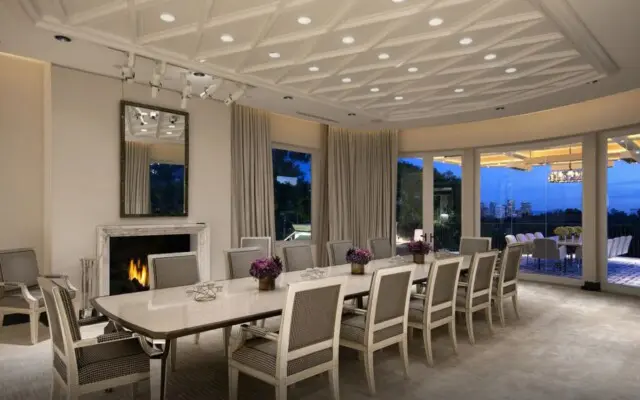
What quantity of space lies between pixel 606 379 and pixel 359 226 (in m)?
6.13

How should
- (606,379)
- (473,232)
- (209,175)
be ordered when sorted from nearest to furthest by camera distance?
(606,379)
(209,175)
(473,232)

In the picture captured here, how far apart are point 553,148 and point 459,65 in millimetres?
4275

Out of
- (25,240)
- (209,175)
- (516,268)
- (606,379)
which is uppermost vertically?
(209,175)

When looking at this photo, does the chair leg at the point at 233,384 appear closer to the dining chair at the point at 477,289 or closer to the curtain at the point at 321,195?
the dining chair at the point at 477,289

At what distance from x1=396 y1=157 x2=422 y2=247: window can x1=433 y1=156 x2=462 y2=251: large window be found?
0.38 m

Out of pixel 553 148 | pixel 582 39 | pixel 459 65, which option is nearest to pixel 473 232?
pixel 553 148

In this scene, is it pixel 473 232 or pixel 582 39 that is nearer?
pixel 582 39

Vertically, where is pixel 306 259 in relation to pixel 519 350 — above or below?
above

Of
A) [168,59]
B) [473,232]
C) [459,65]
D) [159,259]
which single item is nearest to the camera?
[159,259]

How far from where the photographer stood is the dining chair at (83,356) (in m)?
2.43

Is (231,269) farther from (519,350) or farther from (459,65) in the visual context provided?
(459,65)

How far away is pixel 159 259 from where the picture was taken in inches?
155

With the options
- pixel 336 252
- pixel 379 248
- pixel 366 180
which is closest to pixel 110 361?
pixel 336 252

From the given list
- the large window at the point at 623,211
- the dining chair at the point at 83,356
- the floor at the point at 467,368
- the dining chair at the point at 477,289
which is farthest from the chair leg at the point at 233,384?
the large window at the point at 623,211
